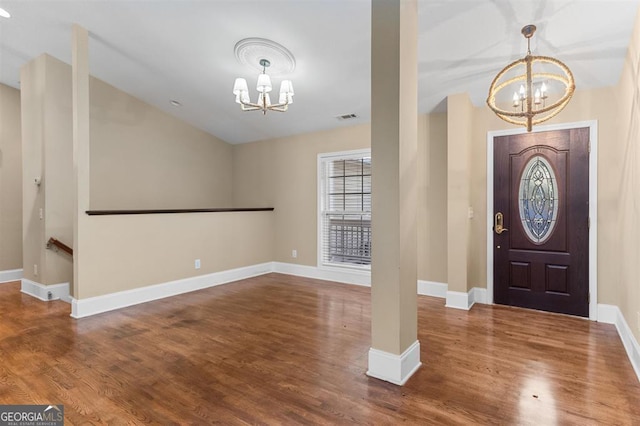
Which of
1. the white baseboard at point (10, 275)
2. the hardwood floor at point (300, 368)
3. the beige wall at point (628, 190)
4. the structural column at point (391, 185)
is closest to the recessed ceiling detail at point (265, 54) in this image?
the structural column at point (391, 185)

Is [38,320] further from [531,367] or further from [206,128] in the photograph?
→ [531,367]

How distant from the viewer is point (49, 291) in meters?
4.38

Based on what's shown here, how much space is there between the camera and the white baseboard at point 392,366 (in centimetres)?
232

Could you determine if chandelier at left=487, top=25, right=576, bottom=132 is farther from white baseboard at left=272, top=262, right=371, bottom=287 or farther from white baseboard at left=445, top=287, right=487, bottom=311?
white baseboard at left=272, top=262, right=371, bottom=287

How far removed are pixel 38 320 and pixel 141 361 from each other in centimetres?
186

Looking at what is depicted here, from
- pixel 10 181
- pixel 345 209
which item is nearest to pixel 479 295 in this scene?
pixel 345 209

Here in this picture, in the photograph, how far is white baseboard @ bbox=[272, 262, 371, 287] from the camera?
5254mm

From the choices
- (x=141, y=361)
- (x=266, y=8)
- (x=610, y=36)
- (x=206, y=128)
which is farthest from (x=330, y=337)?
(x=206, y=128)

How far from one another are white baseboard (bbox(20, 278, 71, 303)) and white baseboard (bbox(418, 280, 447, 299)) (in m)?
4.64

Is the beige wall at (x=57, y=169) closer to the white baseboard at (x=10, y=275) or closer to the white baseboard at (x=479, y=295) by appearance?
the white baseboard at (x=10, y=275)

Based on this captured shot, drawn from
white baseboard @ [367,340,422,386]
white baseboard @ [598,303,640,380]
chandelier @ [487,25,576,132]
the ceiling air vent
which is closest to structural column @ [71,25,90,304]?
the ceiling air vent

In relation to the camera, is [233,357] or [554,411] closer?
[554,411]

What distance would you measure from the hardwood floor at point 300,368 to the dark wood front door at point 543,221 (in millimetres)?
313

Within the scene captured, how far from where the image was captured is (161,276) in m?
4.54
